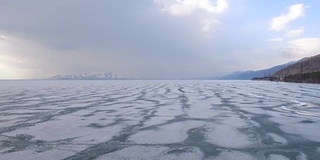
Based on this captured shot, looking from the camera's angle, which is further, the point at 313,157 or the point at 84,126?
the point at 84,126

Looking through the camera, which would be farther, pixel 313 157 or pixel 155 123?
pixel 155 123

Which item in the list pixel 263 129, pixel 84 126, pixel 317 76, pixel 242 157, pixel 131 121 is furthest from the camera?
pixel 317 76

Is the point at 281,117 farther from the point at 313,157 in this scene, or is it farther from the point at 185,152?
the point at 185,152

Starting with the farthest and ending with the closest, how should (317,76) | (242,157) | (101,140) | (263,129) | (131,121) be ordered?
(317,76) < (131,121) < (263,129) < (101,140) < (242,157)

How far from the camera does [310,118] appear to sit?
11.9m

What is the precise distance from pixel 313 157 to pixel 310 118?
635 cm

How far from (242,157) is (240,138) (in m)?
1.94

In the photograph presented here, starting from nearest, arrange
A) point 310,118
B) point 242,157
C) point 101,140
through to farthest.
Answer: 1. point 242,157
2. point 101,140
3. point 310,118

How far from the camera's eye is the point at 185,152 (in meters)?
6.57

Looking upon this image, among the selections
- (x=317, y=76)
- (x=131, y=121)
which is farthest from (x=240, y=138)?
(x=317, y=76)

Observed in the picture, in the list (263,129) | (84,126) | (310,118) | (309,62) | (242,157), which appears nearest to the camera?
(242,157)

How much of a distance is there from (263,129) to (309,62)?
6943 inches

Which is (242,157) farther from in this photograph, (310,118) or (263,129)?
(310,118)

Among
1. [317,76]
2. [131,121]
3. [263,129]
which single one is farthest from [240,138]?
[317,76]
